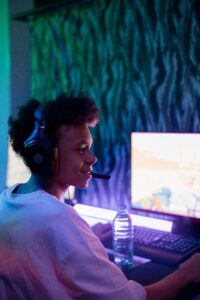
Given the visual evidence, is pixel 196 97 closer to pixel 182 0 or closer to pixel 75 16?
pixel 182 0

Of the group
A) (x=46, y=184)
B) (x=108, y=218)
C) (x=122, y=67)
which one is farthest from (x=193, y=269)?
(x=122, y=67)

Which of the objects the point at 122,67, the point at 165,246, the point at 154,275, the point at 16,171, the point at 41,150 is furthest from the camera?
the point at 16,171

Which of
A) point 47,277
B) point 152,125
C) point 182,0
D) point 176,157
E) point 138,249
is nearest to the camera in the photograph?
point 47,277

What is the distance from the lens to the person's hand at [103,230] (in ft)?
→ 5.45

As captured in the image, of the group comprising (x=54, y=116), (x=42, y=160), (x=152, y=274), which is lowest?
(x=152, y=274)

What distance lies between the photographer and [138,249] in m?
1.51

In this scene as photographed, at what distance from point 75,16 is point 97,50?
0.25 metres

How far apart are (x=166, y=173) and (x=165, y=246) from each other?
0.38 m

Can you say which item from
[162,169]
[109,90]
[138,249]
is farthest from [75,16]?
[138,249]

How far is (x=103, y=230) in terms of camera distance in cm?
171

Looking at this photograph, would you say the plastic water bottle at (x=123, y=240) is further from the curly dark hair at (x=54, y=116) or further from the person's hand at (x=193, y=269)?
the curly dark hair at (x=54, y=116)

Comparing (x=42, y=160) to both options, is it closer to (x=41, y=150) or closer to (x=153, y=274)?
(x=41, y=150)

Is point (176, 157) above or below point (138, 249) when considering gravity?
above

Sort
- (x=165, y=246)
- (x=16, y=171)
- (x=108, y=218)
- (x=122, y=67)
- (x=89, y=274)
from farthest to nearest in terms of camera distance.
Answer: (x=16, y=171) → (x=122, y=67) → (x=108, y=218) → (x=165, y=246) → (x=89, y=274)
